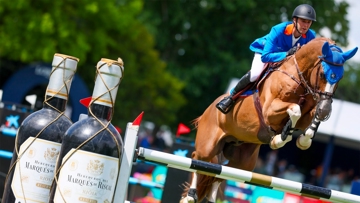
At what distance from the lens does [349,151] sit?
73.2 feet

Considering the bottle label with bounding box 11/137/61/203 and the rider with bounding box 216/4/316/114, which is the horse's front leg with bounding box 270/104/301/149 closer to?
the rider with bounding box 216/4/316/114

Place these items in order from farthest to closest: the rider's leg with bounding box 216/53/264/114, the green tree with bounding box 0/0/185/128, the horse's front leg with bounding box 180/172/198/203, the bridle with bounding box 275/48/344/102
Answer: the green tree with bounding box 0/0/185/128 < the horse's front leg with bounding box 180/172/198/203 < the rider's leg with bounding box 216/53/264/114 < the bridle with bounding box 275/48/344/102

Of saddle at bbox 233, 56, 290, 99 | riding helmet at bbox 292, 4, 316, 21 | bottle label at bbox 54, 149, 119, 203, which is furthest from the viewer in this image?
saddle at bbox 233, 56, 290, 99

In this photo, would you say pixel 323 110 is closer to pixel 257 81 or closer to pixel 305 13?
pixel 305 13

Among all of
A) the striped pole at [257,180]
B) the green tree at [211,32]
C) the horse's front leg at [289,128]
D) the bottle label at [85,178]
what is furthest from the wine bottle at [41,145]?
the green tree at [211,32]

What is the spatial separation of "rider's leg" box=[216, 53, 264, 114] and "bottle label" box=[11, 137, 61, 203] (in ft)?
7.18

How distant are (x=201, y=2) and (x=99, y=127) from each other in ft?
68.0

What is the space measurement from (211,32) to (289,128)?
19213 millimetres

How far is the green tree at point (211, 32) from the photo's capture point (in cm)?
2319

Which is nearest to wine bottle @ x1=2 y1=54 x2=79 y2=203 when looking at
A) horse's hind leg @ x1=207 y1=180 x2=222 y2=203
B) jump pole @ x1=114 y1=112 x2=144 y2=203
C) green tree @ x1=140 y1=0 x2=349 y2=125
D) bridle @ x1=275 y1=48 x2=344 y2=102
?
jump pole @ x1=114 y1=112 x2=144 y2=203

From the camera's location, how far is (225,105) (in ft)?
19.3

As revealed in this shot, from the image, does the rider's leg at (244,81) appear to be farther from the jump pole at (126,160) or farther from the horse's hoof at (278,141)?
the jump pole at (126,160)

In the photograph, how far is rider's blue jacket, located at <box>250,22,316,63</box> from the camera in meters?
5.56

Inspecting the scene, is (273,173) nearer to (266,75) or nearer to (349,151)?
(349,151)
